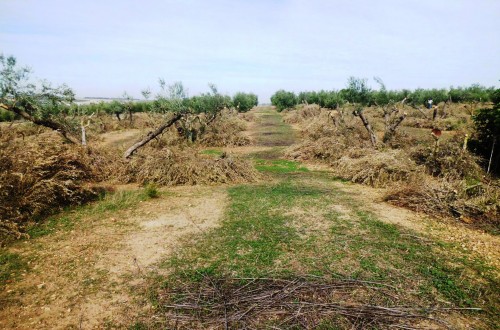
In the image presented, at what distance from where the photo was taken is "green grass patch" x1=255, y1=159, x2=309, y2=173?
12.4 metres

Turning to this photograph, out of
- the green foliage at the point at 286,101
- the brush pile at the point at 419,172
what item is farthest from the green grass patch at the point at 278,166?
the green foliage at the point at 286,101

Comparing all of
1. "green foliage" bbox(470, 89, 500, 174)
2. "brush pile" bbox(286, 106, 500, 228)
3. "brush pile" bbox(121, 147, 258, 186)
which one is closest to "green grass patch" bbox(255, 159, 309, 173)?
"brush pile" bbox(286, 106, 500, 228)

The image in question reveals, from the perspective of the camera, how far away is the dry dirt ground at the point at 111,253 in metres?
3.96

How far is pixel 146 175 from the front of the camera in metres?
10.1

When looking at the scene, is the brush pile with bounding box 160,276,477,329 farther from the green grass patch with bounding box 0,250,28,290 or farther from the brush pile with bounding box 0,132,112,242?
the brush pile with bounding box 0,132,112,242

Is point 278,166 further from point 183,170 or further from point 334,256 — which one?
point 334,256

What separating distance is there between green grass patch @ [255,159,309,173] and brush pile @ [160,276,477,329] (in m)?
7.94

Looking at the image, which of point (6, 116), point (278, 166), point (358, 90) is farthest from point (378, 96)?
point (6, 116)

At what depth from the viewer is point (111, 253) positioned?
5523 millimetres

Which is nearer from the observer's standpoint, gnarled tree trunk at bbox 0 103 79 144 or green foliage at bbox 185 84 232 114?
gnarled tree trunk at bbox 0 103 79 144

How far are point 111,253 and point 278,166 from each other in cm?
857

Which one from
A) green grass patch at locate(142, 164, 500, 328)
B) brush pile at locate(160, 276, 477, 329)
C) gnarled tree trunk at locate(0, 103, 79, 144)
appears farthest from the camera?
gnarled tree trunk at locate(0, 103, 79, 144)

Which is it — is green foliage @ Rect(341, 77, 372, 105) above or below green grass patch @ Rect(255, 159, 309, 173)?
above

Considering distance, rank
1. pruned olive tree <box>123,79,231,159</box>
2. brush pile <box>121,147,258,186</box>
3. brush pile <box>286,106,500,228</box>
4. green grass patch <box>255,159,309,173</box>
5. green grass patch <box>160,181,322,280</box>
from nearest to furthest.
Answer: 1. green grass patch <box>160,181,322,280</box>
2. brush pile <box>286,106,500,228</box>
3. brush pile <box>121,147,258,186</box>
4. green grass patch <box>255,159,309,173</box>
5. pruned olive tree <box>123,79,231,159</box>
